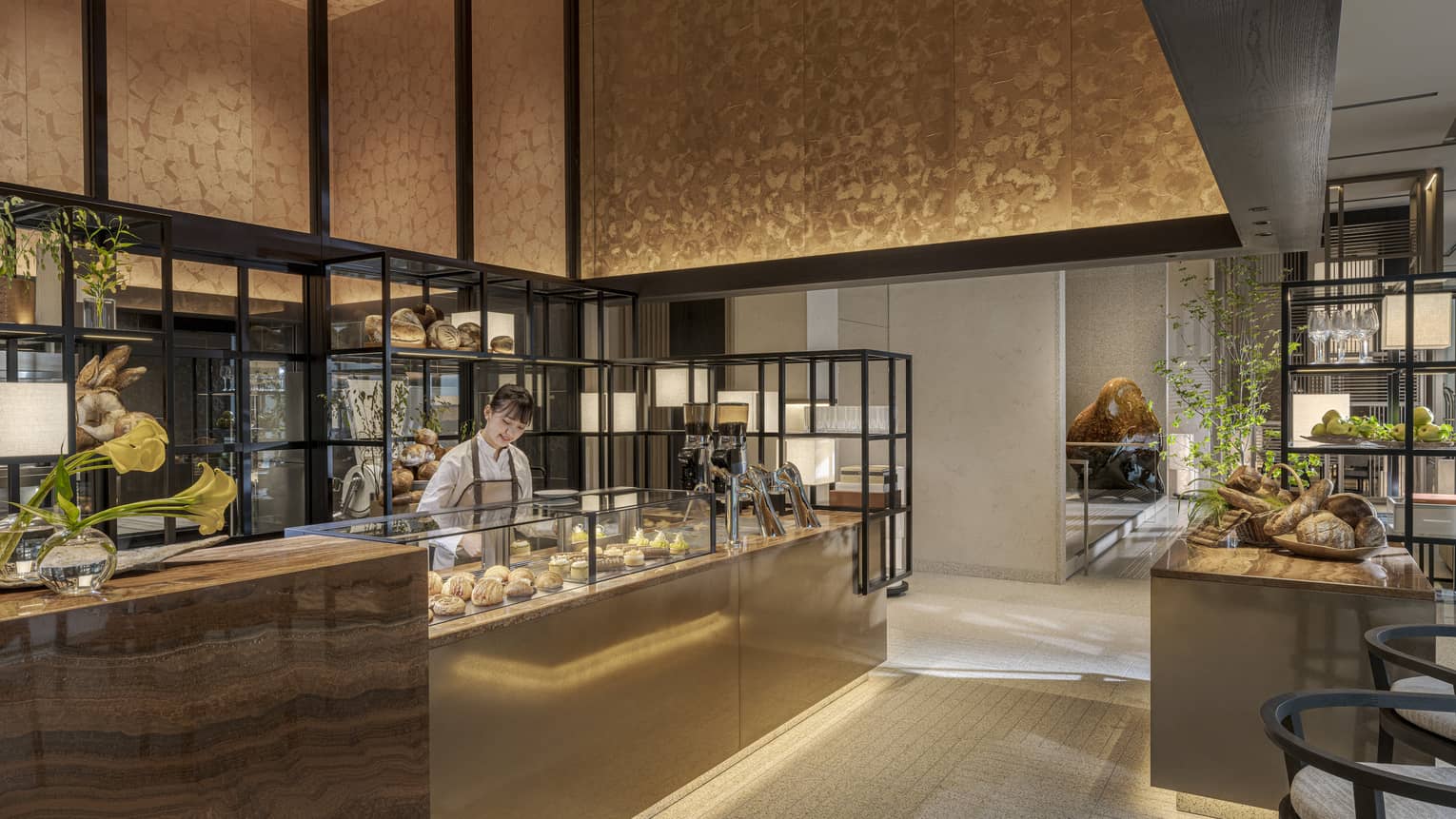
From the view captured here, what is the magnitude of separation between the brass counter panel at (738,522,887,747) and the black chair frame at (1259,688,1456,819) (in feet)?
6.83

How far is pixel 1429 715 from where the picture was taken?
2.20 metres

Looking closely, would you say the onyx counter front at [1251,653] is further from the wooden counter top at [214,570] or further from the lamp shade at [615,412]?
the lamp shade at [615,412]

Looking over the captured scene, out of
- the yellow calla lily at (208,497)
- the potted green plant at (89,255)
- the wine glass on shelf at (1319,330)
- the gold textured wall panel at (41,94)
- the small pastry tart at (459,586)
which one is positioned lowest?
the small pastry tart at (459,586)

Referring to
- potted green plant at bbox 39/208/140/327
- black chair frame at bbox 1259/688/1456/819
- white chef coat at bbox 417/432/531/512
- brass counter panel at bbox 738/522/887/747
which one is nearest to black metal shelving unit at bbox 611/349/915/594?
brass counter panel at bbox 738/522/887/747

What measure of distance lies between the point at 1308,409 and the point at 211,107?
5.64 meters

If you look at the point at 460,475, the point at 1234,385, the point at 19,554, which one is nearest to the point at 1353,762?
the point at 19,554

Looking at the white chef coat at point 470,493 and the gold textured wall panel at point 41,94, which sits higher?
the gold textured wall panel at point 41,94

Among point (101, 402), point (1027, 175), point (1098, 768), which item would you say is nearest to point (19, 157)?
point (101, 402)

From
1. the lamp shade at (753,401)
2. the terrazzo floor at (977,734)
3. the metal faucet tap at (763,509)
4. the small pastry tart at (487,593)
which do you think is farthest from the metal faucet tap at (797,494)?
the small pastry tart at (487,593)

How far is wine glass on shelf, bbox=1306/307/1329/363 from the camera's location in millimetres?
4184

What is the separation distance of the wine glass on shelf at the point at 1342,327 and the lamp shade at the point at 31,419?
5.23 metres

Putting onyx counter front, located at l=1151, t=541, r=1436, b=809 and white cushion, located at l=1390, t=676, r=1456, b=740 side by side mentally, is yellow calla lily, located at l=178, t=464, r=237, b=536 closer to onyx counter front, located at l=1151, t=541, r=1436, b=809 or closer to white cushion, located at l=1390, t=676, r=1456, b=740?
white cushion, located at l=1390, t=676, r=1456, b=740

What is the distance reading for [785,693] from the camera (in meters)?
4.01

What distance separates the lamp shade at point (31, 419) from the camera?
10.1 ft
